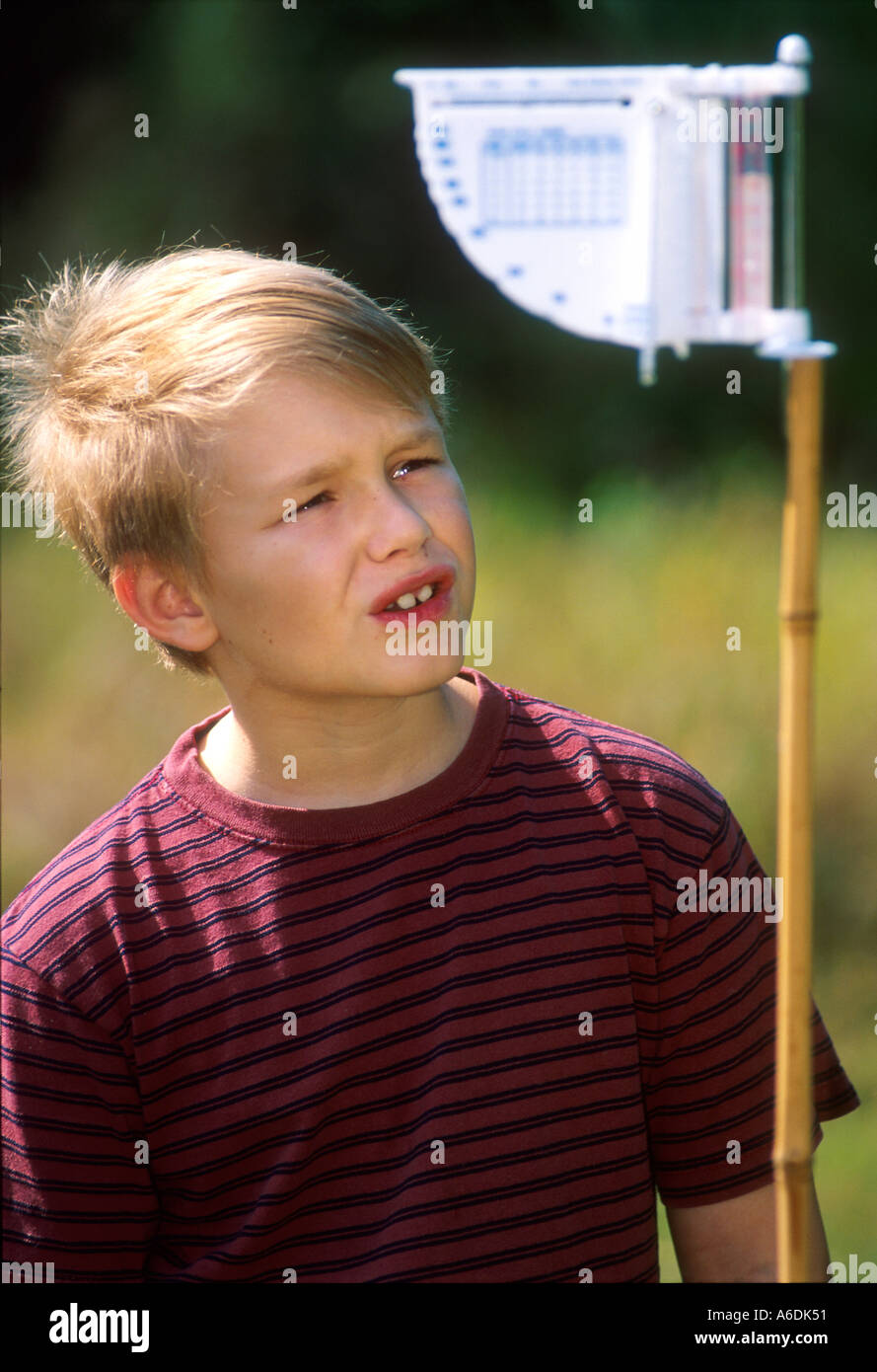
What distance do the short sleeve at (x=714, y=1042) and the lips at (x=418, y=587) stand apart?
0.82 feet

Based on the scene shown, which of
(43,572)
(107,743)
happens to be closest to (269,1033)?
(107,743)

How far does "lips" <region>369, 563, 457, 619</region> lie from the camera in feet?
2.77

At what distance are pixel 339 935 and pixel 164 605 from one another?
0.26 meters

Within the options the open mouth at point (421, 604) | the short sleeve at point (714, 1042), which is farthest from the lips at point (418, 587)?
the short sleeve at point (714, 1042)

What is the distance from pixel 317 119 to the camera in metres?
Result: 2.02

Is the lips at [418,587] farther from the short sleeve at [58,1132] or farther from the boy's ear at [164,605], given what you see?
the short sleeve at [58,1132]

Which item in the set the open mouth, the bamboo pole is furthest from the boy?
the bamboo pole

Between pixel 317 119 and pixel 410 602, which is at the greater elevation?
pixel 317 119

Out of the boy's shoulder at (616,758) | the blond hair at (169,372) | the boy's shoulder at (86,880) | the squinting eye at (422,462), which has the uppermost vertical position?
the blond hair at (169,372)

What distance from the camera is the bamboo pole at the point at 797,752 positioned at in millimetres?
617

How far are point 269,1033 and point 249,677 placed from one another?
235 millimetres

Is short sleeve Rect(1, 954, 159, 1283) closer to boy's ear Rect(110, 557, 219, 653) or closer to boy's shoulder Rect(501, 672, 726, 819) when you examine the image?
boy's ear Rect(110, 557, 219, 653)

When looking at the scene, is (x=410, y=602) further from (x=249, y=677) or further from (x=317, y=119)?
(x=317, y=119)
